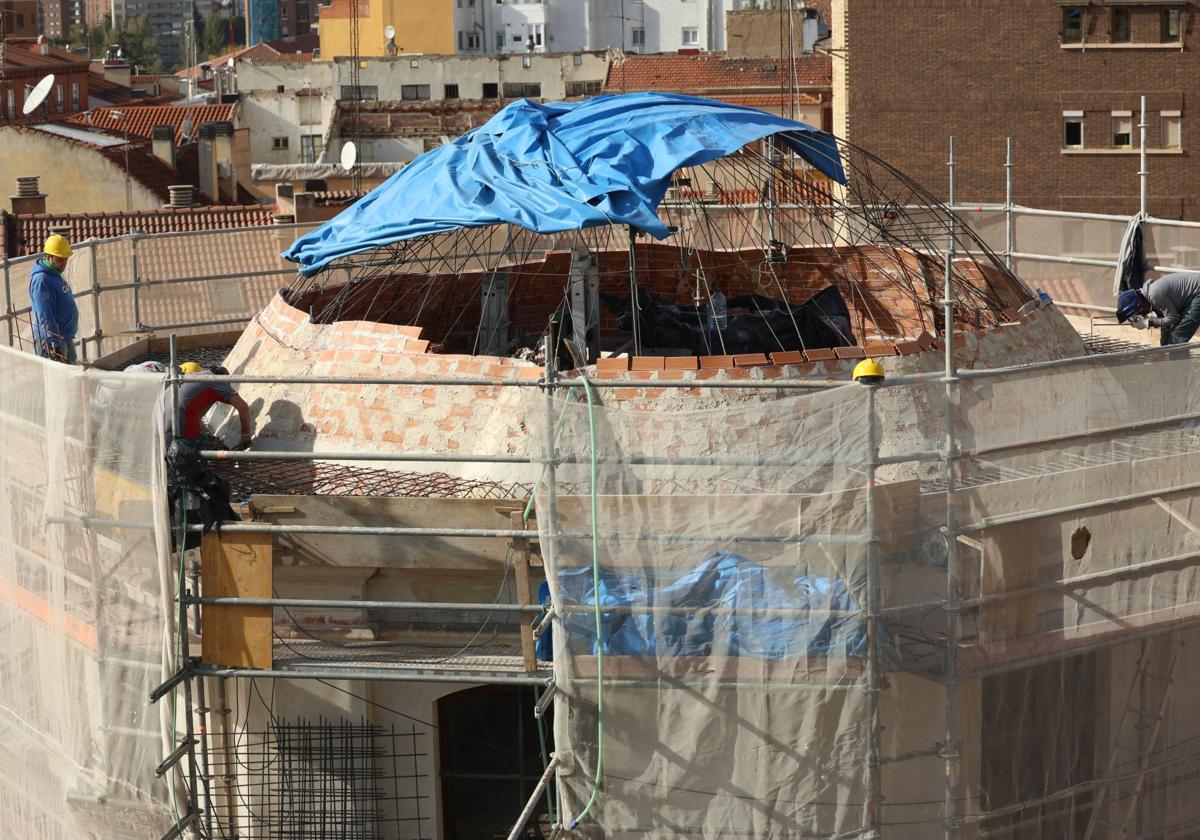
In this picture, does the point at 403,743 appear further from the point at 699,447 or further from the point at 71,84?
the point at 71,84

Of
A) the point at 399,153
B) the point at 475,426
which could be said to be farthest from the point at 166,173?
the point at 475,426

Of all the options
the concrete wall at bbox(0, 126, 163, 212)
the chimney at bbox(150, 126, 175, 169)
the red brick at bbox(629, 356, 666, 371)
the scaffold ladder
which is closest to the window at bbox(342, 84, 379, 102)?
the chimney at bbox(150, 126, 175, 169)

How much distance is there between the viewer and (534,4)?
279 ft

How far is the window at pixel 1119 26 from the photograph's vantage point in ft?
153

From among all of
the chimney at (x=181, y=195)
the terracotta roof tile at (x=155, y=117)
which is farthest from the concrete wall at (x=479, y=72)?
the chimney at (x=181, y=195)

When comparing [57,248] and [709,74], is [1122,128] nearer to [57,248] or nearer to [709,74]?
[709,74]

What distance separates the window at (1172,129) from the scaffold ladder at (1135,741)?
3636 cm

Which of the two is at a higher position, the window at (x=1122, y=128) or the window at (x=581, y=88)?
the window at (x=581, y=88)

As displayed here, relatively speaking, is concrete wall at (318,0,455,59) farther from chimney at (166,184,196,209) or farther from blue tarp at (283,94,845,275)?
blue tarp at (283,94,845,275)

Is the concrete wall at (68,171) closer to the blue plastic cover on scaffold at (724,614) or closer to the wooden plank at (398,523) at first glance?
the wooden plank at (398,523)

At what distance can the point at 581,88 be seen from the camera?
67188mm

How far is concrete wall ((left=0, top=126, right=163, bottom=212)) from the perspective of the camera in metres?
45.3

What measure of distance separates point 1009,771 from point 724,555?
2632mm

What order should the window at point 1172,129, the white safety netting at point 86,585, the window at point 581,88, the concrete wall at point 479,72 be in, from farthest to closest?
the window at point 581,88, the concrete wall at point 479,72, the window at point 1172,129, the white safety netting at point 86,585
